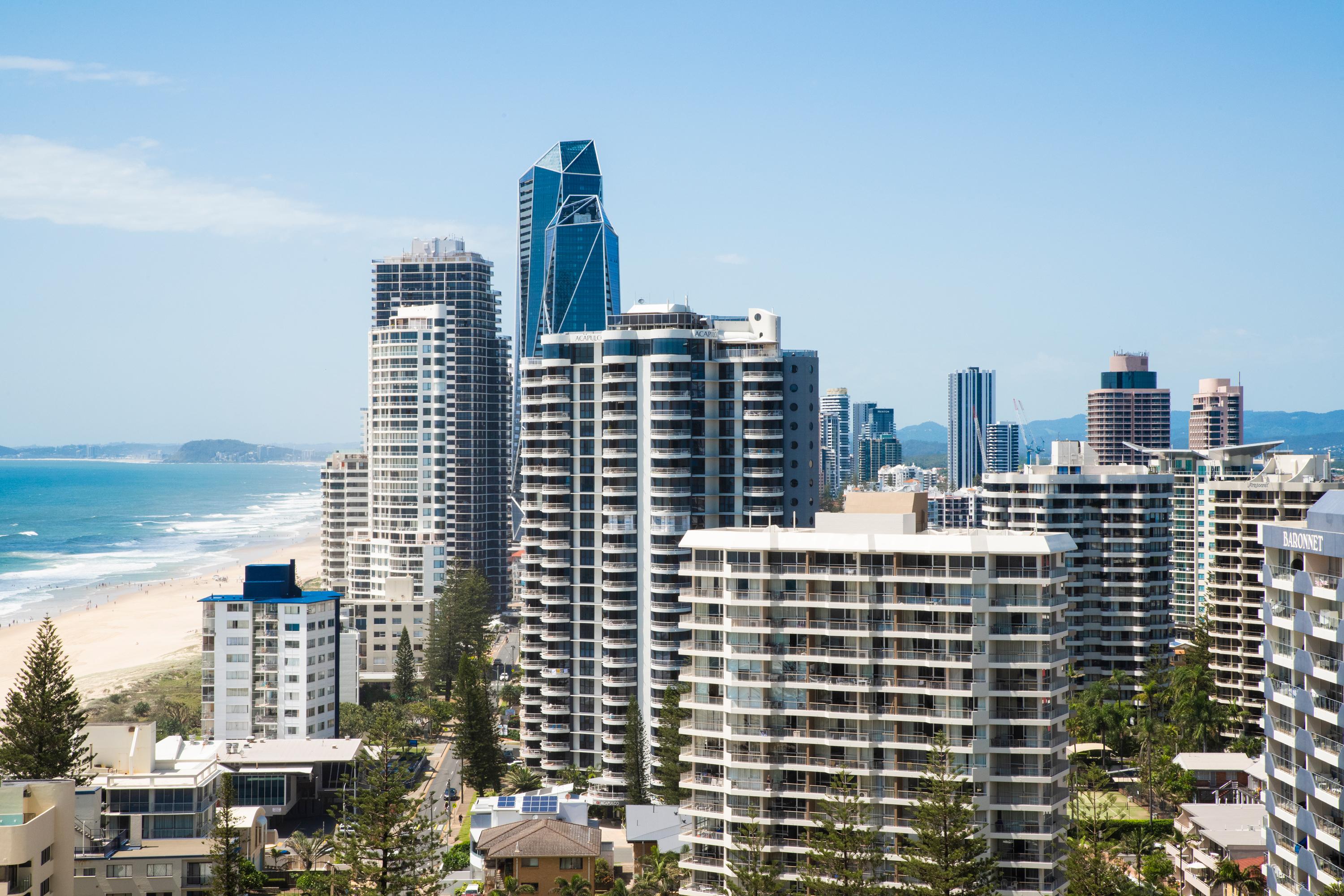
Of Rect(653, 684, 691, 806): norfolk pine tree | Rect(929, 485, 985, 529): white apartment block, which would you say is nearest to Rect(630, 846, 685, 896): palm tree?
Rect(653, 684, 691, 806): norfolk pine tree

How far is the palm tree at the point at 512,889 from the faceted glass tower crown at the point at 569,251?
84919mm

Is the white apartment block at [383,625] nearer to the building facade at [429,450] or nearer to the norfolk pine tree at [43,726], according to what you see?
the building facade at [429,450]

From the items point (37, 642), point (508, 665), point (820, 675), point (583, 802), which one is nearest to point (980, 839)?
point (820, 675)

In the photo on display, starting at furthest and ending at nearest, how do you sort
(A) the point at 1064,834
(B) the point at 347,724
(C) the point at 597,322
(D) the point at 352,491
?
(C) the point at 597,322
(D) the point at 352,491
(B) the point at 347,724
(A) the point at 1064,834

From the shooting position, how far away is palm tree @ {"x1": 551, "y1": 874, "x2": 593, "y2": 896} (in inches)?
1879

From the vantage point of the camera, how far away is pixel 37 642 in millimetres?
103000

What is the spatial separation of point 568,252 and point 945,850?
361ft

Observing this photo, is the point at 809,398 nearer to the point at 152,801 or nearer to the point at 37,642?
the point at 152,801

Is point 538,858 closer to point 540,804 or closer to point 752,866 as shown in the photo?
point 540,804

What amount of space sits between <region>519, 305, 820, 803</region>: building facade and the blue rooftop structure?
1348cm

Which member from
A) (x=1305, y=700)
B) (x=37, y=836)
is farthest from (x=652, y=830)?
(x=1305, y=700)

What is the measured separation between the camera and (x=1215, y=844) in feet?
151

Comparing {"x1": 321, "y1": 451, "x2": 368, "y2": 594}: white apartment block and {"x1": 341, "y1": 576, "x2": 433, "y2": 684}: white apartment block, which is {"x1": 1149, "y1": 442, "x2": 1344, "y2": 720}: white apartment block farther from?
{"x1": 321, "y1": 451, "x2": 368, "y2": 594}: white apartment block

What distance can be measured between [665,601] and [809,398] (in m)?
12.9
